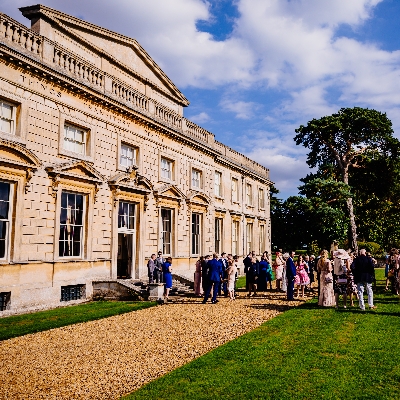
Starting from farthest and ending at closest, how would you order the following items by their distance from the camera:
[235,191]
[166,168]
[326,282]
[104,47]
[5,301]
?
[235,191] → [166,168] → [104,47] → [326,282] → [5,301]

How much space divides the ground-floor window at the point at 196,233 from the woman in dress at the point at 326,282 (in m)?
10.7

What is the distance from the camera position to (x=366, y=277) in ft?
40.7

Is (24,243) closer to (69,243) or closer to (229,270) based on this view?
(69,243)

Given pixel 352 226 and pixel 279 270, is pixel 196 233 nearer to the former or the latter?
pixel 279 270

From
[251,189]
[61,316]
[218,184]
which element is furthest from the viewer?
[251,189]

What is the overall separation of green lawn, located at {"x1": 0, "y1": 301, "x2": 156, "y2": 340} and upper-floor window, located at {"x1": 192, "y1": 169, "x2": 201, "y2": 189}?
1025 cm

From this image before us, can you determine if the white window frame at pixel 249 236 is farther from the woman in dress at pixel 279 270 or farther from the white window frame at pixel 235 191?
the woman in dress at pixel 279 270

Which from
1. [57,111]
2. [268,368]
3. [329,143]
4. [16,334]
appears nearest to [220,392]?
[268,368]

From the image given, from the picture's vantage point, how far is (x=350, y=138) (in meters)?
37.1

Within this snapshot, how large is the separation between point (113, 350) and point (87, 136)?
993 centimetres

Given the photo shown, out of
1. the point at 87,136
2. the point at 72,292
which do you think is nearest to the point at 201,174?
the point at 87,136

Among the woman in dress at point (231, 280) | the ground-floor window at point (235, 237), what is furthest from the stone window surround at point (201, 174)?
the woman in dress at point (231, 280)

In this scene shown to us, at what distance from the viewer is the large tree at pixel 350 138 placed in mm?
36156

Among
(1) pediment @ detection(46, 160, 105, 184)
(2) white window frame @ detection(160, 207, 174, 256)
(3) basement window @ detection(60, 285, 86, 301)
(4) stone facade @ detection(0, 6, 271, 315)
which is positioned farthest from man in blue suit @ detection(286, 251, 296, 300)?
(1) pediment @ detection(46, 160, 105, 184)
